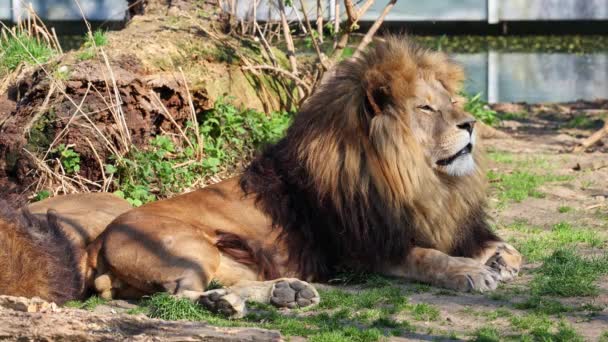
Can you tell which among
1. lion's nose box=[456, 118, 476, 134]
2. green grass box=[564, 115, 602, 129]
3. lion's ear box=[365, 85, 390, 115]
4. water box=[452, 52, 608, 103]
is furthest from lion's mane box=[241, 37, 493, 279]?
water box=[452, 52, 608, 103]

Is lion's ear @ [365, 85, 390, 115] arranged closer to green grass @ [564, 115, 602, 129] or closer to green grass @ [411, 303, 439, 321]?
green grass @ [411, 303, 439, 321]

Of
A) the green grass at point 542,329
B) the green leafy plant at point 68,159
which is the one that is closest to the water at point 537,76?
the green leafy plant at point 68,159

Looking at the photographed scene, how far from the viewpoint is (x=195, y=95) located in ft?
26.9

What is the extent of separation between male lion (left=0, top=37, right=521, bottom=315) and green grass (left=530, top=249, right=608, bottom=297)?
19 centimetres

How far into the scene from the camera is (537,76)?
562 inches

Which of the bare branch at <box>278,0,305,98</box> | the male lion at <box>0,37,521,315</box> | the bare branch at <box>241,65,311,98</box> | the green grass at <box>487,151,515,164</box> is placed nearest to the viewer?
the male lion at <box>0,37,521,315</box>

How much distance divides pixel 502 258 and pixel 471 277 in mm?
416

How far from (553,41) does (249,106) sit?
24.8 feet

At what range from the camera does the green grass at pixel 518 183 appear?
7.87m

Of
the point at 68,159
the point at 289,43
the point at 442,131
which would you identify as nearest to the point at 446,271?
the point at 442,131

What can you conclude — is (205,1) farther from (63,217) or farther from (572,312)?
(572,312)

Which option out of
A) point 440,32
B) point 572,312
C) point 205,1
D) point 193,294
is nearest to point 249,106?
point 205,1

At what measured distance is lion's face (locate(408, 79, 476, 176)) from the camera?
5.61 meters

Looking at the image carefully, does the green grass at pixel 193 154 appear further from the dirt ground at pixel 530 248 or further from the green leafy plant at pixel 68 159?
the dirt ground at pixel 530 248
